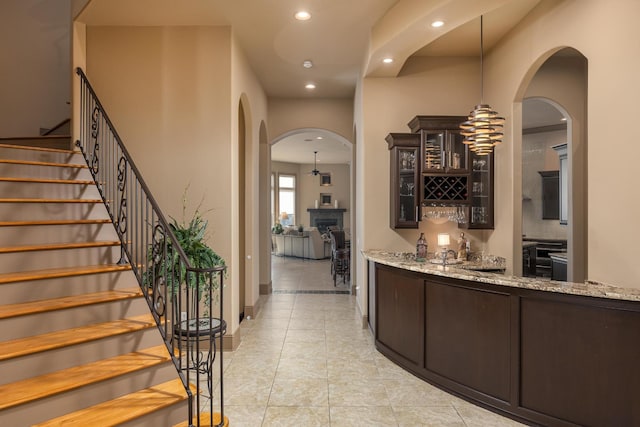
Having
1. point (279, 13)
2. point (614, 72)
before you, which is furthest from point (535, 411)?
point (279, 13)

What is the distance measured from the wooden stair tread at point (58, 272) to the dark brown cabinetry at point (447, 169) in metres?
3.38

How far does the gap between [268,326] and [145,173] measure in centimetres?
259

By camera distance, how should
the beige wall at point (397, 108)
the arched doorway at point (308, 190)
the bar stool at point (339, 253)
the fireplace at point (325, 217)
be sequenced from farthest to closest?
the fireplace at point (325, 217) → the arched doorway at point (308, 190) → the bar stool at point (339, 253) → the beige wall at point (397, 108)

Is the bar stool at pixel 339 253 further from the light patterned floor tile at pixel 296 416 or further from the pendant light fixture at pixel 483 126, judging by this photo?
the light patterned floor tile at pixel 296 416

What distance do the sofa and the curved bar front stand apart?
838 cm

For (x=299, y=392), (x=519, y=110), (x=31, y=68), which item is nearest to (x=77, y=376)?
(x=299, y=392)

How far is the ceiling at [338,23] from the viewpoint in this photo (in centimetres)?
370

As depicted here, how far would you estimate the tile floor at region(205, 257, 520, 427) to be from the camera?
116 inches

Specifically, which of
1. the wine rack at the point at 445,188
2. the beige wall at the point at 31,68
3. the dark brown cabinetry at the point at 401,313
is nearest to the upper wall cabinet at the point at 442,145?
the wine rack at the point at 445,188

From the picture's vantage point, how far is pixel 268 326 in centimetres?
536

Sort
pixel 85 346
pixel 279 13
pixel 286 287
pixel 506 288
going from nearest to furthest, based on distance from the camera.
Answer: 1. pixel 85 346
2. pixel 506 288
3. pixel 279 13
4. pixel 286 287

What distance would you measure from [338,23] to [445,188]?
7.67 ft

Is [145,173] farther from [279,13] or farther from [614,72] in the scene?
[614,72]

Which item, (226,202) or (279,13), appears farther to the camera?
(226,202)
